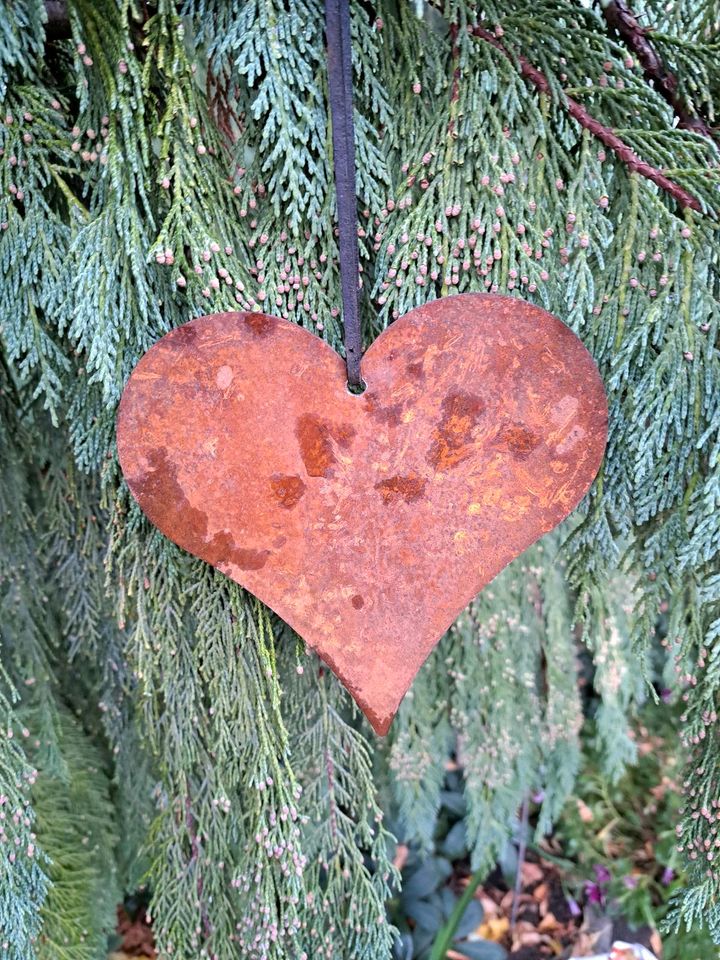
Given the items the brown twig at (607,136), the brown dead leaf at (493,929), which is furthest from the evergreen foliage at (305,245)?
the brown dead leaf at (493,929)

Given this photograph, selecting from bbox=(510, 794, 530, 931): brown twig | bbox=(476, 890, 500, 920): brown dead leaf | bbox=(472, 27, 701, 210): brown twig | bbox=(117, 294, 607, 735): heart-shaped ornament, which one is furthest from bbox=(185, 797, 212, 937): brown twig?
bbox=(476, 890, 500, 920): brown dead leaf

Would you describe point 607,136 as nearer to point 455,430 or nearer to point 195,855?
point 455,430

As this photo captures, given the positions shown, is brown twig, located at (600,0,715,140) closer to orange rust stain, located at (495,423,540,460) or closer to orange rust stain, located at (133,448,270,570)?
orange rust stain, located at (495,423,540,460)

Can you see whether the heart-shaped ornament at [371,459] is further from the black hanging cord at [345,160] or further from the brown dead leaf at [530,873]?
the brown dead leaf at [530,873]

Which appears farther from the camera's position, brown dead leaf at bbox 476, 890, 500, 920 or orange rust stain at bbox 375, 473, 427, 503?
brown dead leaf at bbox 476, 890, 500, 920

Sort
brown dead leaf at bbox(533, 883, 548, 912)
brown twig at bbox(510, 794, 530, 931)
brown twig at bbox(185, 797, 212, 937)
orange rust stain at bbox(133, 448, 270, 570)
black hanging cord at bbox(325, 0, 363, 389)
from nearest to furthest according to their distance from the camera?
black hanging cord at bbox(325, 0, 363, 389) < orange rust stain at bbox(133, 448, 270, 570) < brown twig at bbox(185, 797, 212, 937) < brown twig at bbox(510, 794, 530, 931) < brown dead leaf at bbox(533, 883, 548, 912)

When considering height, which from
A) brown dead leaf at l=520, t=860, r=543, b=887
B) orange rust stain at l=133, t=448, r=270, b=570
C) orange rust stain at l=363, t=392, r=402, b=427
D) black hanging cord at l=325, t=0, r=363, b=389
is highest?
black hanging cord at l=325, t=0, r=363, b=389

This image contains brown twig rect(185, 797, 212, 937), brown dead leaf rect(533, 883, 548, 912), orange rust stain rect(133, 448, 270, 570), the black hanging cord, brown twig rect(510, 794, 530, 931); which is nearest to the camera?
the black hanging cord

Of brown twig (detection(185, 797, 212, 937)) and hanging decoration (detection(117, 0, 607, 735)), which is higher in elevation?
hanging decoration (detection(117, 0, 607, 735))

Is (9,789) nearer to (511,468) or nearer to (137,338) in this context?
(137,338)
